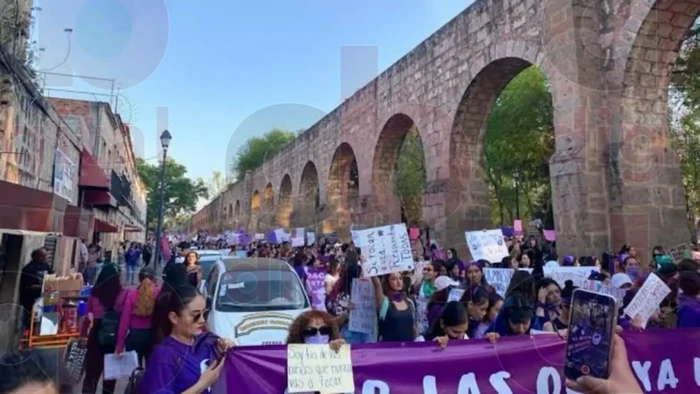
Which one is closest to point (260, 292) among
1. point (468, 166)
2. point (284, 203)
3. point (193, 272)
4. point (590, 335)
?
point (193, 272)

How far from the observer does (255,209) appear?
35375 mm

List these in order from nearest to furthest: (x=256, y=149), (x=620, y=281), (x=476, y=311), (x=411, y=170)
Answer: (x=476, y=311) < (x=620, y=281) < (x=411, y=170) < (x=256, y=149)

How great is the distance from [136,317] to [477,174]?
9.02 meters

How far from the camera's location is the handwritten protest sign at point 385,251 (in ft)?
14.9

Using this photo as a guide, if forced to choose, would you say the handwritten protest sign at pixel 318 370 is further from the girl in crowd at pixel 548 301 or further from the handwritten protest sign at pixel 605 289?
the handwritten protest sign at pixel 605 289

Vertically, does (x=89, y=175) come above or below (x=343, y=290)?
above

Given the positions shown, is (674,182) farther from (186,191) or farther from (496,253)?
(186,191)

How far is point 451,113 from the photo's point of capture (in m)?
11.4

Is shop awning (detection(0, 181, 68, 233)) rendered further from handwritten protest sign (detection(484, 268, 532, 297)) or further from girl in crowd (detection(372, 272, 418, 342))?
handwritten protest sign (detection(484, 268, 532, 297))

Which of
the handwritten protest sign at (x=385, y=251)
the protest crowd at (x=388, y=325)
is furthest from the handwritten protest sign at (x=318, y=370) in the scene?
the handwritten protest sign at (x=385, y=251)

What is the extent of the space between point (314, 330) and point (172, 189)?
55.4 meters

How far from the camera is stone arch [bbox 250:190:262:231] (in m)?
33.7

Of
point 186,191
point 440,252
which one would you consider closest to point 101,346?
point 440,252

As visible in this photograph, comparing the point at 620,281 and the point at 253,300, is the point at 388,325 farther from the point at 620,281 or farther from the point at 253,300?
the point at 620,281
